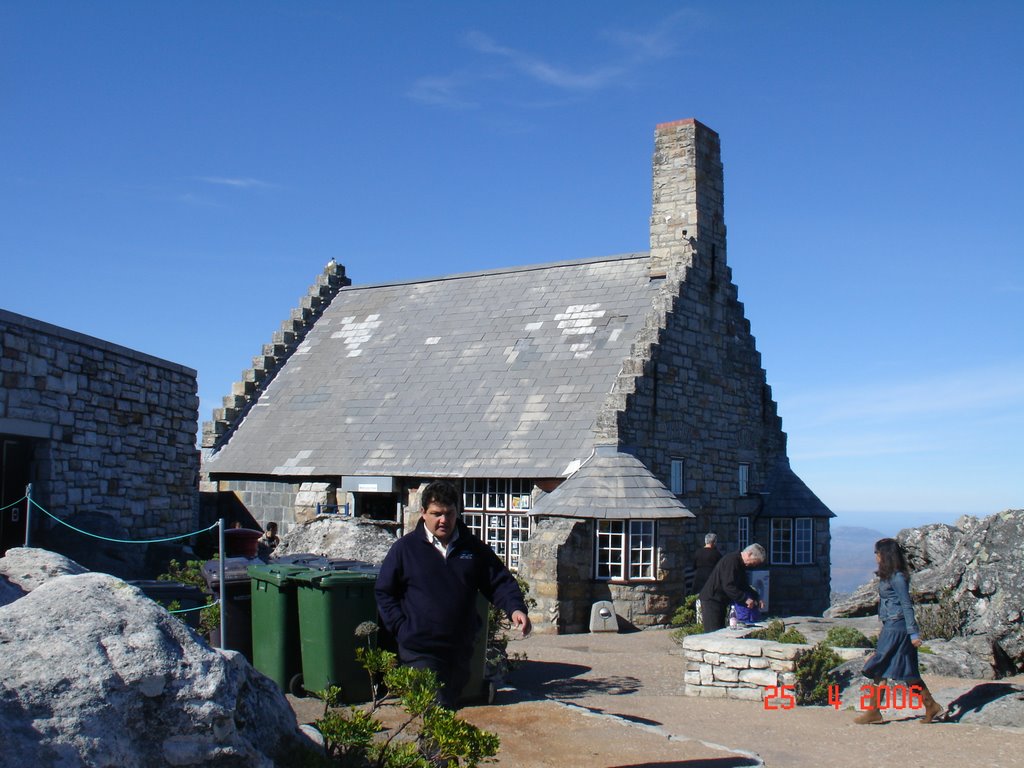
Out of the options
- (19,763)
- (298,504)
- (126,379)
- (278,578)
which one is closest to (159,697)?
Result: (19,763)

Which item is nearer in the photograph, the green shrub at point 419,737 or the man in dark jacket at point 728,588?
the green shrub at point 419,737

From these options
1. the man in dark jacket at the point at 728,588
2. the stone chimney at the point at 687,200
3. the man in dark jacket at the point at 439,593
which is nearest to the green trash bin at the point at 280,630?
the man in dark jacket at the point at 439,593

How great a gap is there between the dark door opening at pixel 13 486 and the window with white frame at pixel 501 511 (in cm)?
832

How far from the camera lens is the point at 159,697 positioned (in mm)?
4770

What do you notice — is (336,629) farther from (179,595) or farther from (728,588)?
(728,588)

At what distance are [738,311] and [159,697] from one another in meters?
19.4

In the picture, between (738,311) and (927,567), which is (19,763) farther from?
(738,311)

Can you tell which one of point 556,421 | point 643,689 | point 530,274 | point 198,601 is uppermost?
point 530,274

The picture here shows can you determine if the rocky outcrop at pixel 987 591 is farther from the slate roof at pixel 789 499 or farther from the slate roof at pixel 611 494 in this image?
the slate roof at pixel 789 499

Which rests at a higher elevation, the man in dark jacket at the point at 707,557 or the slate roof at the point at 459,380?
the slate roof at the point at 459,380

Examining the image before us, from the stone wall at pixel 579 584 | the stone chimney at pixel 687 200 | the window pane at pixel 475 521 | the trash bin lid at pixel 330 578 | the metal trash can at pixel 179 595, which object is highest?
the stone chimney at pixel 687 200

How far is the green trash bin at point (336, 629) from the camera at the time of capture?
8969 millimetres

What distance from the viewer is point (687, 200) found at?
21734 mm
